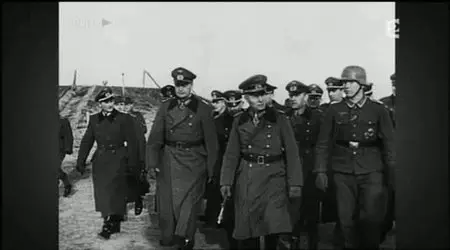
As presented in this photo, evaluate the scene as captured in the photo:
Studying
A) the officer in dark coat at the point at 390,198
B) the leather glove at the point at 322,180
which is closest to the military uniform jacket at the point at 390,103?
the officer in dark coat at the point at 390,198

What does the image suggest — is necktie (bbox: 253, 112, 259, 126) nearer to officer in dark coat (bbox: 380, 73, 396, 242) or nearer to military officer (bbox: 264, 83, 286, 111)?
military officer (bbox: 264, 83, 286, 111)

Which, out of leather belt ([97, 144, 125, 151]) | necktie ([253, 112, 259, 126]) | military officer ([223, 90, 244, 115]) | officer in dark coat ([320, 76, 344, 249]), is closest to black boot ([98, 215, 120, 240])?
leather belt ([97, 144, 125, 151])

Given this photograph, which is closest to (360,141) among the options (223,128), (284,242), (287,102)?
(287,102)

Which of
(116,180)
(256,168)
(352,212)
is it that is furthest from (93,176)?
(352,212)

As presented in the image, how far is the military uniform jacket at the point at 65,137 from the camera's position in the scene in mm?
5426

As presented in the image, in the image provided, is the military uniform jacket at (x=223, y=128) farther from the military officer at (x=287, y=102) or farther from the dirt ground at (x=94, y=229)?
the dirt ground at (x=94, y=229)

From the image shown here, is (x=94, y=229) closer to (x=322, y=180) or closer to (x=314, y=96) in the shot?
(x=322, y=180)

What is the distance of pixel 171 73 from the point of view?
5352 millimetres

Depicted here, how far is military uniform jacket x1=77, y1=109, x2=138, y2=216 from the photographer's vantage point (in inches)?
219

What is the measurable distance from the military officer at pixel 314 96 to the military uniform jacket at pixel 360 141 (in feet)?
1.25

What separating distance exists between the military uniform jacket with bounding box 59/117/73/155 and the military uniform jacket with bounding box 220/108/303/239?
1546 millimetres

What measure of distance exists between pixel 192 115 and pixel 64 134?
1.23m
